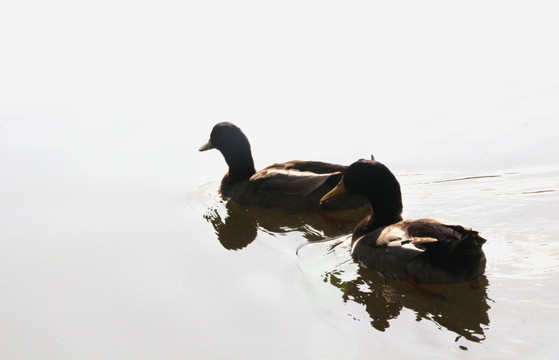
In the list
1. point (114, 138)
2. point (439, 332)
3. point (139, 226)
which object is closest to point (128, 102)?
point (114, 138)

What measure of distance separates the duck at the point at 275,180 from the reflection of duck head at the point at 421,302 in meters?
2.03

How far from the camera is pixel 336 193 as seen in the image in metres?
9.02

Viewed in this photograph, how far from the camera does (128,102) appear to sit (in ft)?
43.9

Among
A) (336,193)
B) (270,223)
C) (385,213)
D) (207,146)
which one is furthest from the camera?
(207,146)

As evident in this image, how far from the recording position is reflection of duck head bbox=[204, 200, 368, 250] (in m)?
9.07

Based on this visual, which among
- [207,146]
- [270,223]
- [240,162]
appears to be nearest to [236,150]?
[240,162]

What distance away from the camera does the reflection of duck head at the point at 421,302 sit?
6477 mm

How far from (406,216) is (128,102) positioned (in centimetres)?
609

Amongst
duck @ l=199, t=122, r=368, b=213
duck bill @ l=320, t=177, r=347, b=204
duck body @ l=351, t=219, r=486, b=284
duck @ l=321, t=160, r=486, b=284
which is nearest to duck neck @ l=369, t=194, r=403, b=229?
duck @ l=321, t=160, r=486, b=284

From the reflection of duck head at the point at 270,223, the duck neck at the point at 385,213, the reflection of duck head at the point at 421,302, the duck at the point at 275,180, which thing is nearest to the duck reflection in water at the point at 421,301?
the reflection of duck head at the point at 421,302

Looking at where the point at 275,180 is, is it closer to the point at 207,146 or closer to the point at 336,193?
the point at 336,193

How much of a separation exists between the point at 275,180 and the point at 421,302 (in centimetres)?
343

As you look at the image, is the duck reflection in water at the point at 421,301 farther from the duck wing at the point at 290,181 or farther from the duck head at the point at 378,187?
the duck wing at the point at 290,181

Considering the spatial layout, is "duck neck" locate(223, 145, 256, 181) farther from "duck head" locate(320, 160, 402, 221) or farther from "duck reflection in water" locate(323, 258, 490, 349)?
"duck reflection in water" locate(323, 258, 490, 349)
